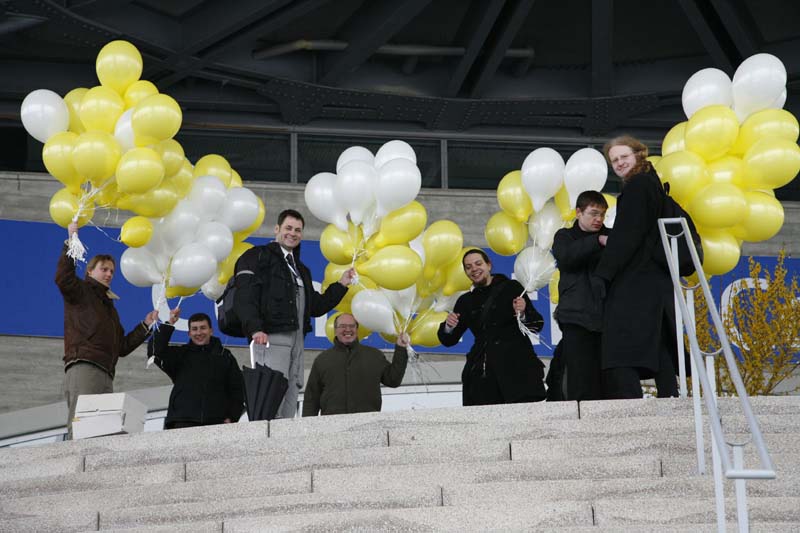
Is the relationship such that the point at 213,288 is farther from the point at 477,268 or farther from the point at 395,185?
the point at 477,268

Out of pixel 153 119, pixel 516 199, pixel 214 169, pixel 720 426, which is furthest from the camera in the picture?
pixel 214 169

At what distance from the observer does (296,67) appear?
12.9 m

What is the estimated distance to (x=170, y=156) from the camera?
7926mm

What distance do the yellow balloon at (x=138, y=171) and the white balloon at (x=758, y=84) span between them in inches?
147

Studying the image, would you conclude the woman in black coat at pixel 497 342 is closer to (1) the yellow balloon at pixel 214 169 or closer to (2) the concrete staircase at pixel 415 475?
(2) the concrete staircase at pixel 415 475

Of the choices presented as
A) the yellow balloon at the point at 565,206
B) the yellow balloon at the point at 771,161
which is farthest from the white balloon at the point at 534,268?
the yellow balloon at the point at 771,161

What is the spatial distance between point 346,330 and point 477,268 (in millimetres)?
948

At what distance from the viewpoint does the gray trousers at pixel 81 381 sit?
719cm

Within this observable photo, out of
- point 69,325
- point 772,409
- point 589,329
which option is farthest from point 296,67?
point 772,409

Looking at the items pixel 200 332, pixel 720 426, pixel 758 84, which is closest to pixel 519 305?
pixel 758 84

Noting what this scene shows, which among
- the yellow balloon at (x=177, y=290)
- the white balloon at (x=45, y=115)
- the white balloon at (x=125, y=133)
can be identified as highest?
the white balloon at (x=45, y=115)

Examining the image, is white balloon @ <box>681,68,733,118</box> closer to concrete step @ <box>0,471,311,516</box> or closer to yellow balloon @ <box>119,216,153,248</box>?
yellow balloon @ <box>119,216,153,248</box>

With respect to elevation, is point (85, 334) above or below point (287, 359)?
above

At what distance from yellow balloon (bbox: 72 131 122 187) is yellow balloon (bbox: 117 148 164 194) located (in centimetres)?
7
